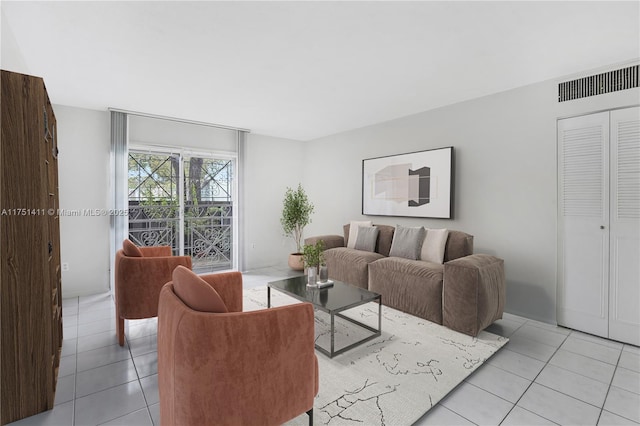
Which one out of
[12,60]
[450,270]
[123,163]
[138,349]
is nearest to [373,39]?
[450,270]

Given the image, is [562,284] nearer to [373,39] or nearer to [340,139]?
Result: [373,39]

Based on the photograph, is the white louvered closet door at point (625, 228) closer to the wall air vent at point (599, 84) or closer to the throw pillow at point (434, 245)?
the wall air vent at point (599, 84)

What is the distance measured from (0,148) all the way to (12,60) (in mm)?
1237

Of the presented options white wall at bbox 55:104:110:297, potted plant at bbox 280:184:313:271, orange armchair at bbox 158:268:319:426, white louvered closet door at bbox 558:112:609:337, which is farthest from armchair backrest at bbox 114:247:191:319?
white louvered closet door at bbox 558:112:609:337

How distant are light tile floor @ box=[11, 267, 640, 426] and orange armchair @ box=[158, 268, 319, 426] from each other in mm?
780

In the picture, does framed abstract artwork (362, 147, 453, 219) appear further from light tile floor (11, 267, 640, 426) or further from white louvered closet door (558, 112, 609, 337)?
light tile floor (11, 267, 640, 426)

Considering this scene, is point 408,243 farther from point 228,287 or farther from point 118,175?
point 118,175

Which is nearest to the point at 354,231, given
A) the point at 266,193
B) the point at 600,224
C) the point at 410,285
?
the point at 410,285

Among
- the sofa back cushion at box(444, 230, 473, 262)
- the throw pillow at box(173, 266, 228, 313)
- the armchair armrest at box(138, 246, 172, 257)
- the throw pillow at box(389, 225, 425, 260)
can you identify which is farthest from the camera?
the throw pillow at box(389, 225, 425, 260)

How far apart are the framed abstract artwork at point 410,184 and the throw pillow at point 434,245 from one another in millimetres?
378

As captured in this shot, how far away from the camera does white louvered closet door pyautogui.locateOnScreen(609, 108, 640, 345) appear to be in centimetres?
276

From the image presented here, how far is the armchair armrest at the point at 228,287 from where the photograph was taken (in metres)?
2.31

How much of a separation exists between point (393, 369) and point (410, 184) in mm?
2841

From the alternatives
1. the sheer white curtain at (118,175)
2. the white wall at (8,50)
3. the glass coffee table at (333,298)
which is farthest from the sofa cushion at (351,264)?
the white wall at (8,50)
